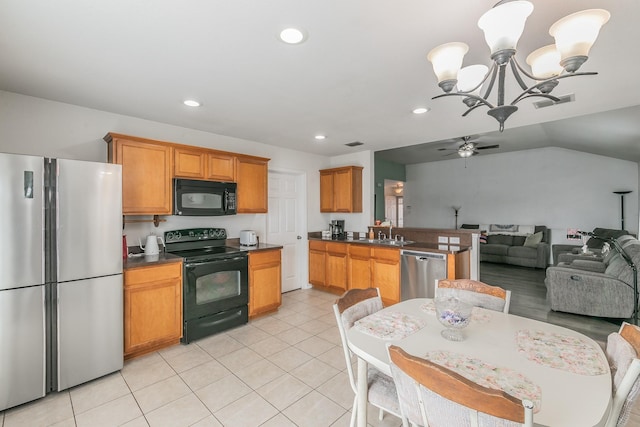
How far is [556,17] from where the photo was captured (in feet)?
4.99

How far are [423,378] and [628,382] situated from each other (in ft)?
2.31

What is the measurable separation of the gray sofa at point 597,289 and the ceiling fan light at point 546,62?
328 cm

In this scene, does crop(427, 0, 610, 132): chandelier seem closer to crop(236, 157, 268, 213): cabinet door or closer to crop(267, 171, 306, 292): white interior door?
crop(236, 157, 268, 213): cabinet door

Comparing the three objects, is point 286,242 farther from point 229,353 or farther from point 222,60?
point 222,60

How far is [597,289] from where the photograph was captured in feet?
11.5

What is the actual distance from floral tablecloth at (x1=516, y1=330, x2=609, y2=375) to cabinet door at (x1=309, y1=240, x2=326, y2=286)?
352cm

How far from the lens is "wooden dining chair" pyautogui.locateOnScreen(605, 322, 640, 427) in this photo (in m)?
0.96

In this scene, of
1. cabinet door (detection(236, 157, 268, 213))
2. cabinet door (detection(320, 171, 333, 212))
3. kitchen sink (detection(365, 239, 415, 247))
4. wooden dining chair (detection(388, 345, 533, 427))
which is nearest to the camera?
wooden dining chair (detection(388, 345, 533, 427))

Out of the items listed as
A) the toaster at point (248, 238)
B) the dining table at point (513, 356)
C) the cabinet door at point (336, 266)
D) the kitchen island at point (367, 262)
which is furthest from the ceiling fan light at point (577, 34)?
the cabinet door at point (336, 266)

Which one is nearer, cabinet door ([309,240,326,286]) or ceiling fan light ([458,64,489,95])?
ceiling fan light ([458,64,489,95])

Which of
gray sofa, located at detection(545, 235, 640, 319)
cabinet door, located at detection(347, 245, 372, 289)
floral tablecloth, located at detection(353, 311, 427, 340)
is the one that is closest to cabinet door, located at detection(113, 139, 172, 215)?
floral tablecloth, located at detection(353, 311, 427, 340)

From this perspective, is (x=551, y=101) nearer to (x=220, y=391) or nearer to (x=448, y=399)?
(x=448, y=399)

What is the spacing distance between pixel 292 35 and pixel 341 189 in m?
3.39

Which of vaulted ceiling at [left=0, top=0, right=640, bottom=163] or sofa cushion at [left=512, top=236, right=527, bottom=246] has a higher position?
vaulted ceiling at [left=0, top=0, right=640, bottom=163]
